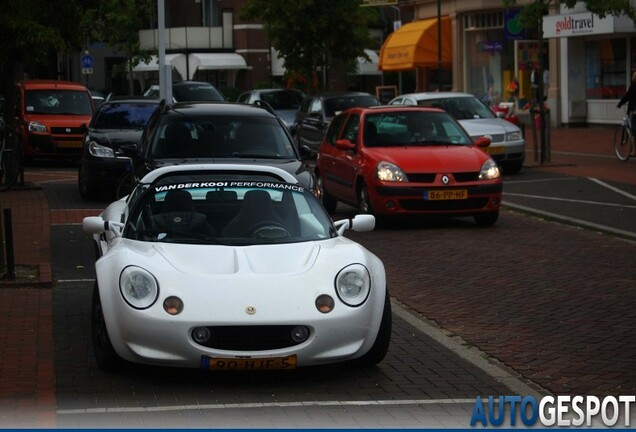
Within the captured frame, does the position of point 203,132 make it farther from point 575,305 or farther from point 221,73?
point 221,73

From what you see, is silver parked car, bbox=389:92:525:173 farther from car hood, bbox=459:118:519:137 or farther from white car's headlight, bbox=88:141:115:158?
white car's headlight, bbox=88:141:115:158

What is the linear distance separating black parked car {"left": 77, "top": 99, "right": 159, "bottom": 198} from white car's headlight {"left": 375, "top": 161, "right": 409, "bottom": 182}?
430 cm

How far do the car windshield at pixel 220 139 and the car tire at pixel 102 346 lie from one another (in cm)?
619

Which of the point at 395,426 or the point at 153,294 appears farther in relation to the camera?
the point at 153,294

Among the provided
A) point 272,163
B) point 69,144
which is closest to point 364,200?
point 272,163

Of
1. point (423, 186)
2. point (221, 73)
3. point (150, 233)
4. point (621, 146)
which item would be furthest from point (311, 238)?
point (221, 73)

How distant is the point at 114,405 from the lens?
7590 millimetres

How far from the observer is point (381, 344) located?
8.54 meters

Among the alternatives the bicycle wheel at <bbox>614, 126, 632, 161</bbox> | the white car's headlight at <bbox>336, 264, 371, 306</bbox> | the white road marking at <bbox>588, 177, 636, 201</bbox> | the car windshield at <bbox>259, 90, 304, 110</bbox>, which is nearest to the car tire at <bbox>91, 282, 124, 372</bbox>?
the white car's headlight at <bbox>336, 264, 371, 306</bbox>

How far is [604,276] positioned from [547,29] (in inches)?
1246

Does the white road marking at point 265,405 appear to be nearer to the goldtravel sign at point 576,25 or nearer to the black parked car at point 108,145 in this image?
the black parked car at point 108,145

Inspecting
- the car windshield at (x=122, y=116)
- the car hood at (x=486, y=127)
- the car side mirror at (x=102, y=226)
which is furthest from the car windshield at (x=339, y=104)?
the car side mirror at (x=102, y=226)

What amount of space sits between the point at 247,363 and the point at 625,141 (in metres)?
21.7

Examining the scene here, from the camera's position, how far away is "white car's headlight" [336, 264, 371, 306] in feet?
27.0
